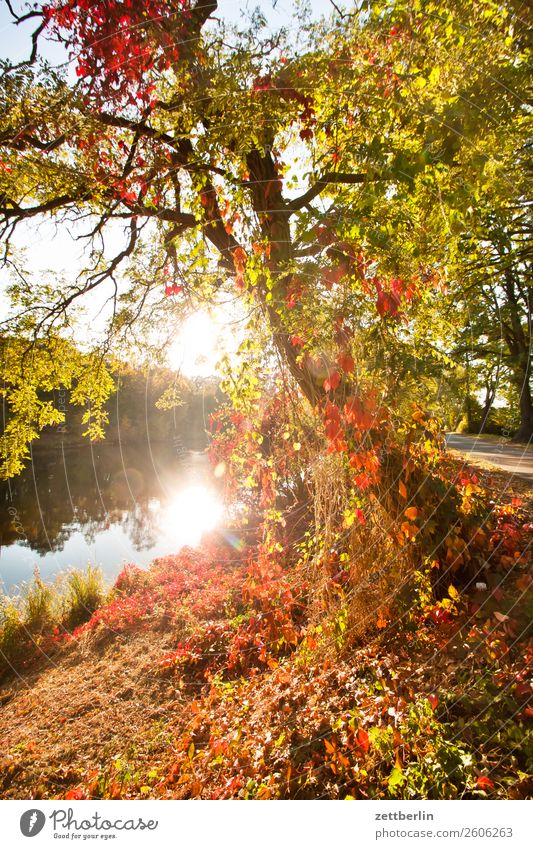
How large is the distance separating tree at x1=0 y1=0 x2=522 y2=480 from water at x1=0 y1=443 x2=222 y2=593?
28.0 feet

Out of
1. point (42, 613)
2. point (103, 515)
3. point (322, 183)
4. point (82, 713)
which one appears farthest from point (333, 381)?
point (103, 515)

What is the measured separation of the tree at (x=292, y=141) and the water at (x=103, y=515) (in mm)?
8543

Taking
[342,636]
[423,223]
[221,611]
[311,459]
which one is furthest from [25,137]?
[221,611]

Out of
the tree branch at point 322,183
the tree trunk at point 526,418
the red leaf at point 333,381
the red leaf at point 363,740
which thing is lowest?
the red leaf at point 363,740

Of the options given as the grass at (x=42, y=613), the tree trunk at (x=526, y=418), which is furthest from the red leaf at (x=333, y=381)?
the tree trunk at (x=526, y=418)

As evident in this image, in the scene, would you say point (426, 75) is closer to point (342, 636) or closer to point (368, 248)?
point (368, 248)

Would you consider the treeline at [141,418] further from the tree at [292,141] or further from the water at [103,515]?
the tree at [292,141]

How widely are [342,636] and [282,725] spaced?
0.78 metres

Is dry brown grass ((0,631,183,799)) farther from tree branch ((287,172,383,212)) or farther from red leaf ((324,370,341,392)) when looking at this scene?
tree branch ((287,172,383,212))

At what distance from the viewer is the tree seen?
239 centimetres

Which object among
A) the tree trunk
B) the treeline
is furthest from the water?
the tree trunk

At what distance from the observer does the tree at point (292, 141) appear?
239 cm

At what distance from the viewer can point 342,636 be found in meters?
3.13
